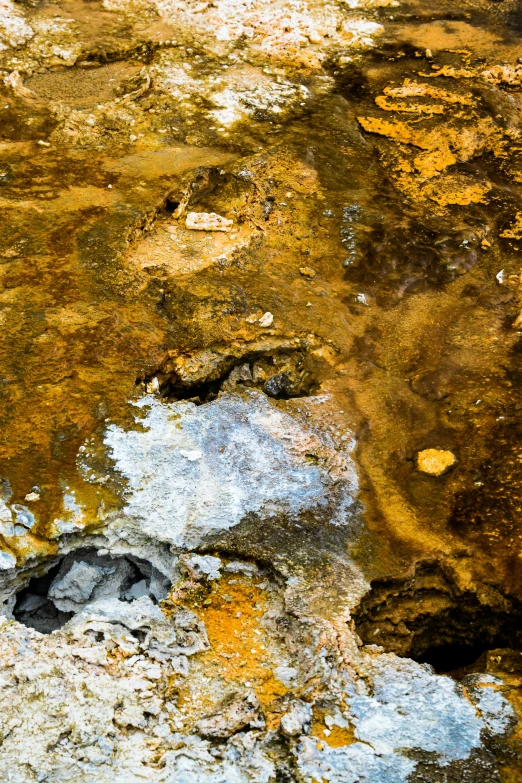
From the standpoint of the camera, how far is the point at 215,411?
2885mm

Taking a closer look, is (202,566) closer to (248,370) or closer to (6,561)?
(6,561)

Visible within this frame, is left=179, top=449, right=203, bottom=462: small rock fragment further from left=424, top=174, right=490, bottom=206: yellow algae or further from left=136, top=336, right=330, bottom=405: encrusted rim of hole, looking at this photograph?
left=424, top=174, right=490, bottom=206: yellow algae

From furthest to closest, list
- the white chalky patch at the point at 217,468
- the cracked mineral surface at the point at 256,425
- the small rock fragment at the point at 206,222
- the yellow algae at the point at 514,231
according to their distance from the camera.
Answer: the yellow algae at the point at 514,231, the small rock fragment at the point at 206,222, the white chalky patch at the point at 217,468, the cracked mineral surface at the point at 256,425

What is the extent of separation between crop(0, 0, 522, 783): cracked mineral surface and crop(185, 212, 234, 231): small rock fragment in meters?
0.01

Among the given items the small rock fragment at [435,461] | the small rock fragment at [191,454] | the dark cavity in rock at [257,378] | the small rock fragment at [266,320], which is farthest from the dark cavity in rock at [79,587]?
the small rock fragment at [266,320]

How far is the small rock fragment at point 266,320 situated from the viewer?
3.26 metres

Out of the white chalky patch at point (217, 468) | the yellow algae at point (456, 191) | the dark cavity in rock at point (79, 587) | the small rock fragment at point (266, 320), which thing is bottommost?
the dark cavity in rock at point (79, 587)

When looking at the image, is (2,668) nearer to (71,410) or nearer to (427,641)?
(71,410)

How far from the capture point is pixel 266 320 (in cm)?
327

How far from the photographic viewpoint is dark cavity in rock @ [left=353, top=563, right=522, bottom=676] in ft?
8.04

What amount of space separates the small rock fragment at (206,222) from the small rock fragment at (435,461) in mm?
1659

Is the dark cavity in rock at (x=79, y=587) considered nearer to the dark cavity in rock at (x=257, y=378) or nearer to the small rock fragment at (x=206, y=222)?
the dark cavity in rock at (x=257, y=378)

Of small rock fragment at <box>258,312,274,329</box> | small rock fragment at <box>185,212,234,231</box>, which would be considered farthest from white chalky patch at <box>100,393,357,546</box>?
small rock fragment at <box>185,212,234,231</box>

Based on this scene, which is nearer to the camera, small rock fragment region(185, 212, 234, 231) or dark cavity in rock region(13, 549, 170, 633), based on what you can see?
dark cavity in rock region(13, 549, 170, 633)
